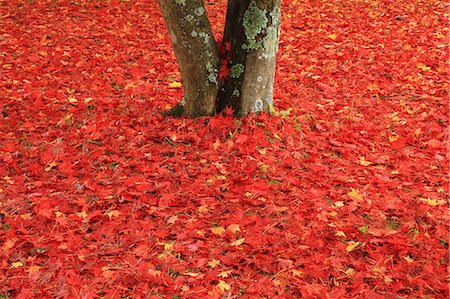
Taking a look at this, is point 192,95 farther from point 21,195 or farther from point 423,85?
point 423,85

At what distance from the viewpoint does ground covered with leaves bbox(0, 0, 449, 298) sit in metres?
3.34

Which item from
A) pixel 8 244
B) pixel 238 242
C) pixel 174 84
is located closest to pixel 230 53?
pixel 174 84

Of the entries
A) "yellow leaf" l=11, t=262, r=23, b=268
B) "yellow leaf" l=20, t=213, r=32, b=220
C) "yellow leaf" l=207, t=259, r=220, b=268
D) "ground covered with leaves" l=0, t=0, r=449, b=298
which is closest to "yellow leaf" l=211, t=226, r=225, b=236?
"ground covered with leaves" l=0, t=0, r=449, b=298

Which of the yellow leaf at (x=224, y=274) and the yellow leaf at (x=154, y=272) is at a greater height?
the yellow leaf at (x=224, y=274)

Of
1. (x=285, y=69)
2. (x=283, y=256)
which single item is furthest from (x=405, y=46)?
(x=283, y=256)

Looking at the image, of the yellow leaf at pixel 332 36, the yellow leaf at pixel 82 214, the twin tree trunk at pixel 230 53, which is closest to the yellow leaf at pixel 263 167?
the twin tree trunk at pixel 230 53

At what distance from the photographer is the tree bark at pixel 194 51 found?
4.82 meters

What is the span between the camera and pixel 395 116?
216 inches

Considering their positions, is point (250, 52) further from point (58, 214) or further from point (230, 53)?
point (58, 214)

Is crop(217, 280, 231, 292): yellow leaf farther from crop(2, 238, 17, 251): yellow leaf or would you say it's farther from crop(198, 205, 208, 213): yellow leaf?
crop(2, 238, 17, 251): yellow leaf

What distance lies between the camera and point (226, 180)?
4.37 m

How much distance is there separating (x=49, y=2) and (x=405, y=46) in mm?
6923

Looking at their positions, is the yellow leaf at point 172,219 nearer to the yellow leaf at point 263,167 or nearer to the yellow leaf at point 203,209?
the yellow leaf at point 203,209

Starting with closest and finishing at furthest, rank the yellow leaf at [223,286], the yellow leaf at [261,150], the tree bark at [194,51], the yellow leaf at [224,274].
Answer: the yellow leaf at [223,286], the yellow leaf at [224,274], the yellow leaf at [261,150], the tree bark at [194,51]
